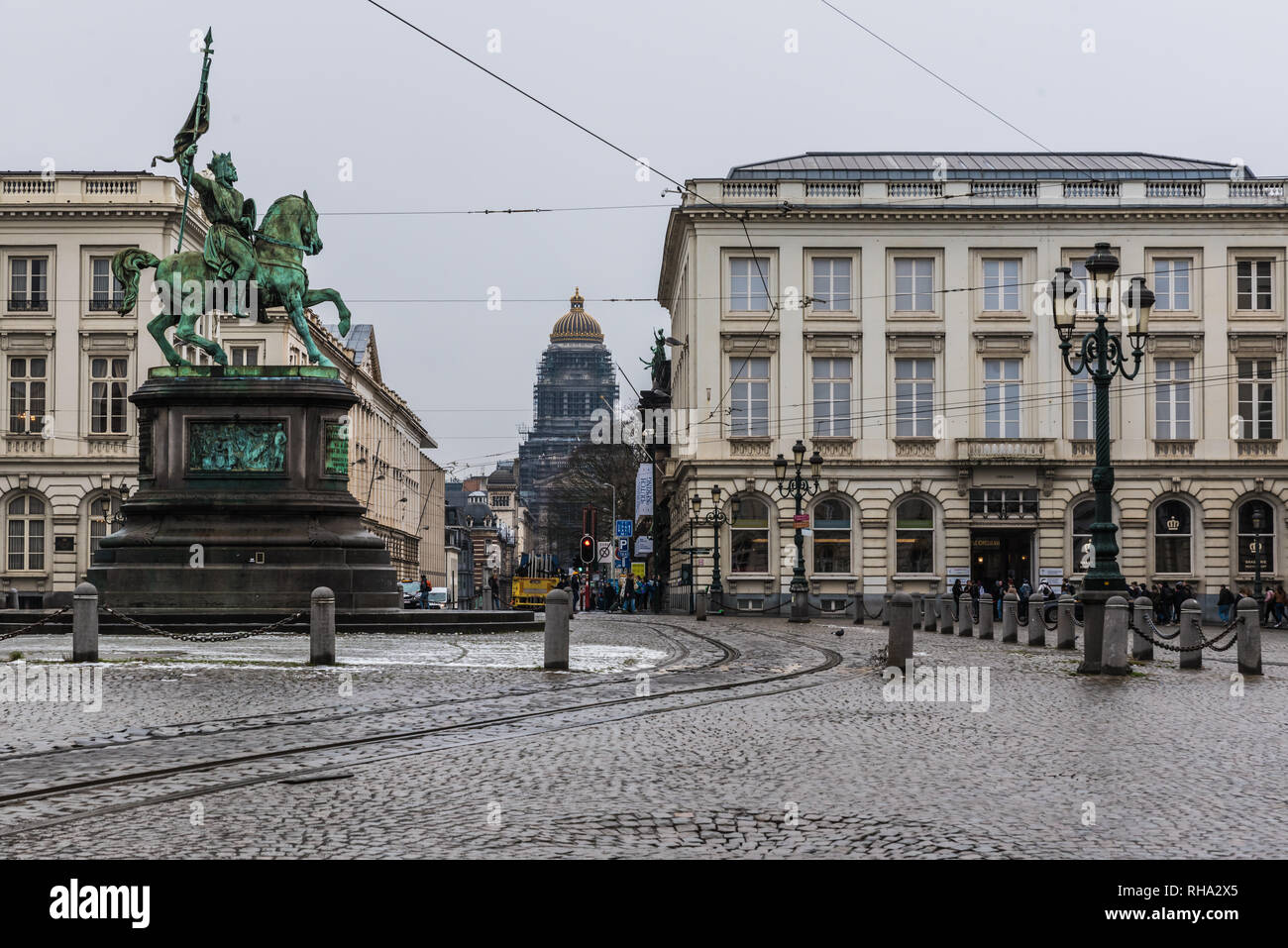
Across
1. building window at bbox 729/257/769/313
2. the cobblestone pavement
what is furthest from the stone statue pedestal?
building window at bbox 729/257/769/313

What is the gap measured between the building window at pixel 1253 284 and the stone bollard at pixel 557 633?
4551 centimetres

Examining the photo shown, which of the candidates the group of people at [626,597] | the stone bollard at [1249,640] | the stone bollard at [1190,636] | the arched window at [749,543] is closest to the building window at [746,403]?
the arched window at [749,543]

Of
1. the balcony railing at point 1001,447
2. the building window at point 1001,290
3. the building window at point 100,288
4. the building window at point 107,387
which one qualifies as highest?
the building window at point 100,288

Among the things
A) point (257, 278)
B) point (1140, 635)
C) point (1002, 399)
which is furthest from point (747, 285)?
point (1140, 635)

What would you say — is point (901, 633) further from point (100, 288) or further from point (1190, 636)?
point (100, 288)

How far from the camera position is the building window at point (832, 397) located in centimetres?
5666

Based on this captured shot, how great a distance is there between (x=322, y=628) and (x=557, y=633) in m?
2.91

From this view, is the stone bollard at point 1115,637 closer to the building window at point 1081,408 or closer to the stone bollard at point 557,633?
the stone bollard at point 557,633

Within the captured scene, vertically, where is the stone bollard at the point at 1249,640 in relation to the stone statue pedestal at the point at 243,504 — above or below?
below

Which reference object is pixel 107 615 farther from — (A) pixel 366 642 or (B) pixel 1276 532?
(B) pixel 1276 532

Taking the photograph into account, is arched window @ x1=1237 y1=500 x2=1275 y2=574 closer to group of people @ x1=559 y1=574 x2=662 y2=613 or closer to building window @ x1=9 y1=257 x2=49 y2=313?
group of people @ x1=559 y1=574 x2=662 y2=613

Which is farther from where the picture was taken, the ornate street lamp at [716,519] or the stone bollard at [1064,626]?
the ornate street lamp at [716,519]

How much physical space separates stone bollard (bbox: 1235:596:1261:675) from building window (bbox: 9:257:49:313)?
5607cm

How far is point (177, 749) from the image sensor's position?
36.3ft
